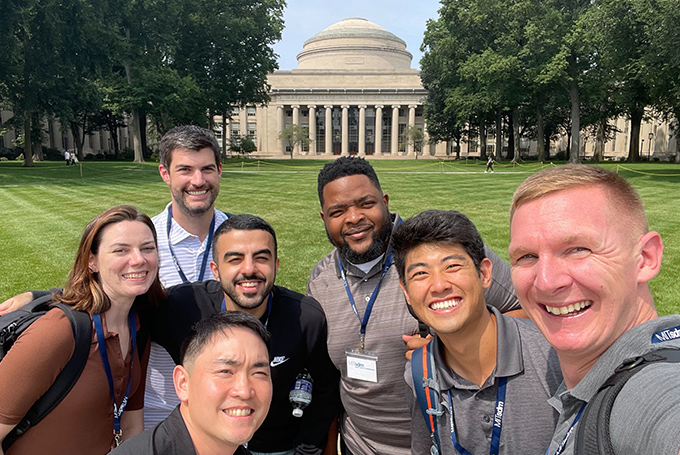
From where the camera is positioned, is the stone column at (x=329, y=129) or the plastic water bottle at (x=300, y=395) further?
the stone column at (x=329, y=129)

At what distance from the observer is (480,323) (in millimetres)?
2379

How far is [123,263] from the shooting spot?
2879 millimetres

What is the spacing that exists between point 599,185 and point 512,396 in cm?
118

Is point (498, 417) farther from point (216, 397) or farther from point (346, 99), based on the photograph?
point (346, 99)

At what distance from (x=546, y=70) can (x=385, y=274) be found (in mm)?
39324

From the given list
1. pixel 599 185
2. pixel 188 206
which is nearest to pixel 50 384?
pixel 188 206

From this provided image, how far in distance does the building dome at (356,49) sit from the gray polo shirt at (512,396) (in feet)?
341

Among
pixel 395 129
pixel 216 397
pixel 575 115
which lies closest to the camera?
pixel 216 397

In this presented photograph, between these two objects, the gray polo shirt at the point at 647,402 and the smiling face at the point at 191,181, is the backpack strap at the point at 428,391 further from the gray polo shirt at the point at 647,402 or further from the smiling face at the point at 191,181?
the smiling face at the point at 191,181

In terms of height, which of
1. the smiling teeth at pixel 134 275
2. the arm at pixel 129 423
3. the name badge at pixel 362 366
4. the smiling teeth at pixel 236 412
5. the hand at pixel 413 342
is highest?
the smiling teeth at pixel 134 275

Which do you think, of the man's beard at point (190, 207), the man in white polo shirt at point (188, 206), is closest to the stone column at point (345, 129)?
the man in white polo shirt at point (188, 206)

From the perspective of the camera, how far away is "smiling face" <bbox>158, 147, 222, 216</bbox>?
4.05 m

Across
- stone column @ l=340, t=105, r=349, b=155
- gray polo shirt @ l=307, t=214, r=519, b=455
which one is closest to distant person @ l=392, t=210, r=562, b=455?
gray polo shirt @ l=307, t=214, r=519, b=455

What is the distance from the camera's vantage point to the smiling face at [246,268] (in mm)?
3000
